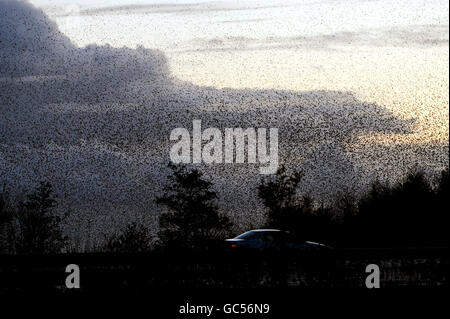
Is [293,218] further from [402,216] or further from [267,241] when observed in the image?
[267,241]

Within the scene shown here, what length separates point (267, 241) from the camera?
26.9 m

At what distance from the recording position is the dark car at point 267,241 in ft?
87.0

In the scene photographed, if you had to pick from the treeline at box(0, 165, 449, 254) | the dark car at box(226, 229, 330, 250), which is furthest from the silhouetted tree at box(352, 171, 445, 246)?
the dark car at box(226, 229, 330, 250)

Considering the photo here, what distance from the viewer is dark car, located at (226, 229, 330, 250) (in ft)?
87.0

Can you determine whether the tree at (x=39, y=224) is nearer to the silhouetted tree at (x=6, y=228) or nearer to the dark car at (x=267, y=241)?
the silhouetted tree at (x=6, y=228)

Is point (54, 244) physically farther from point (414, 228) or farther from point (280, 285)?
point (280, 285)

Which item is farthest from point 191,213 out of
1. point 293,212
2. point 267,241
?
point 267,241

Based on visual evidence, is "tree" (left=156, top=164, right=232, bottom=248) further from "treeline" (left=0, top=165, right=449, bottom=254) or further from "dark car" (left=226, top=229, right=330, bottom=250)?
"dark car" (left=226, top=229, right=330, bottom=250)

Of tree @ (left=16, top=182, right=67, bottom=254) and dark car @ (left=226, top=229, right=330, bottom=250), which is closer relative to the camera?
dark car @ (left=226, top=229, right=330, bottom=250)

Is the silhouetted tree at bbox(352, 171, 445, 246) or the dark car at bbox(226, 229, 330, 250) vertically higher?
the silhouetted tree at bbox(352, 171, 445, 246)
